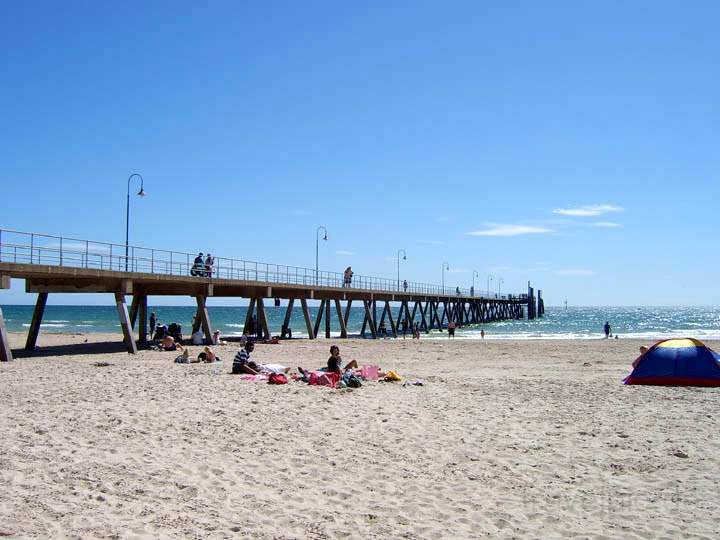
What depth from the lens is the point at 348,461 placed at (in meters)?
6.53

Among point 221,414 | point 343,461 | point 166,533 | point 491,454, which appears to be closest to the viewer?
point 166,533

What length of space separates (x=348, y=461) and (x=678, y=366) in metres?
8.89

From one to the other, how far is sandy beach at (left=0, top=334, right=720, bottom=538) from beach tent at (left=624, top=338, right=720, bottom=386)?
92cm

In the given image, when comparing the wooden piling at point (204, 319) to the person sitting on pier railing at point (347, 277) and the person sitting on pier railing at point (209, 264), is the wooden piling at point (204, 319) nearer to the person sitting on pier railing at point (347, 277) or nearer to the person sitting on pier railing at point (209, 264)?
the person sitting on pier railing at point (209, 264)

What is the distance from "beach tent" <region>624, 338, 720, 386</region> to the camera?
12.3 m

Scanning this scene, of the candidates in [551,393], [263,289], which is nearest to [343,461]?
[551,393]

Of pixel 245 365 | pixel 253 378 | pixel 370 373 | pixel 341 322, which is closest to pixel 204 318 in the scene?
pixel 245 365

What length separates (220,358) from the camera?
17.5m

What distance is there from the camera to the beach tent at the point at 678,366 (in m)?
12.3

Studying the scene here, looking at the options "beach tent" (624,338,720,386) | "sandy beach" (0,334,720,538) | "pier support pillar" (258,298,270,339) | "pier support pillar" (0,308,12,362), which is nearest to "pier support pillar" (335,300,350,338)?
"pier support pillar" (258,298,270,339)

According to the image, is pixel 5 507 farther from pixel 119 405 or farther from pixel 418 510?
pixel 119 405

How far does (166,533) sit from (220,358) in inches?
523

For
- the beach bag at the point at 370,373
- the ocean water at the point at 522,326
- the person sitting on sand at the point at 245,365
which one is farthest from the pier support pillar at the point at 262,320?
the ocean water at the point at 522,326

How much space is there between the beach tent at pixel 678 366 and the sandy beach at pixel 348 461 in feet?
3.01
